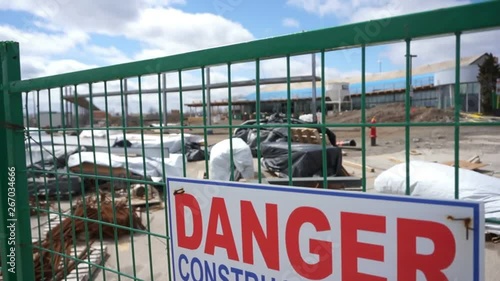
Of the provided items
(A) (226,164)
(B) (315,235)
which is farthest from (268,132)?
(B) (315,235)

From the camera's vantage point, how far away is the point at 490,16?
0.96m

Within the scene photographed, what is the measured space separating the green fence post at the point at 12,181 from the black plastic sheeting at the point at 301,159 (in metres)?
5.49

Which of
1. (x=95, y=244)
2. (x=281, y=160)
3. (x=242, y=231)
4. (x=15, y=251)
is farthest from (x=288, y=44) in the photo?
(x=281, y=160)

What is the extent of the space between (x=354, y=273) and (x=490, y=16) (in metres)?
0.86

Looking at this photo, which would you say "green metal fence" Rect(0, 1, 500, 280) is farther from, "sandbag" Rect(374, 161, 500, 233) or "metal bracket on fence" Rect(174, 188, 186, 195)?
"sandbag" Rect(374, 161, 500, 233)

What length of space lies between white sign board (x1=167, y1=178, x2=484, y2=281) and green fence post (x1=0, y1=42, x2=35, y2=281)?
1.32 metres

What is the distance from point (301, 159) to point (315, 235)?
662 cm

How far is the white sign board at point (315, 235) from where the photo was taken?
1050mm

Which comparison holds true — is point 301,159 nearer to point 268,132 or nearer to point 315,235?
point 268,132

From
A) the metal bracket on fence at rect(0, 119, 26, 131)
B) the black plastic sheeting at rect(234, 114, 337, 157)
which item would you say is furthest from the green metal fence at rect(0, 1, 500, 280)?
the black plastic sheeting at rect(234, 114, 337, 157)

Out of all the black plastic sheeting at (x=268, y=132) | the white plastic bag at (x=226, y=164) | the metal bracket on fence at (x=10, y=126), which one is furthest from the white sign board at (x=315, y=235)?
the white plastic bag at (x=226, y=164)

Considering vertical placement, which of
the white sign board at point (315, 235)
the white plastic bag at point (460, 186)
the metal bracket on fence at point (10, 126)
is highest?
the metal bracket on fence at point (10, 126)

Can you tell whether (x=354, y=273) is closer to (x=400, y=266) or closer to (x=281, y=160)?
(x=400, y=266)

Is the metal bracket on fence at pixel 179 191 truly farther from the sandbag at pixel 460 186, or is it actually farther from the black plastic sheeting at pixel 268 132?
the sandbag at pixel 460 186
